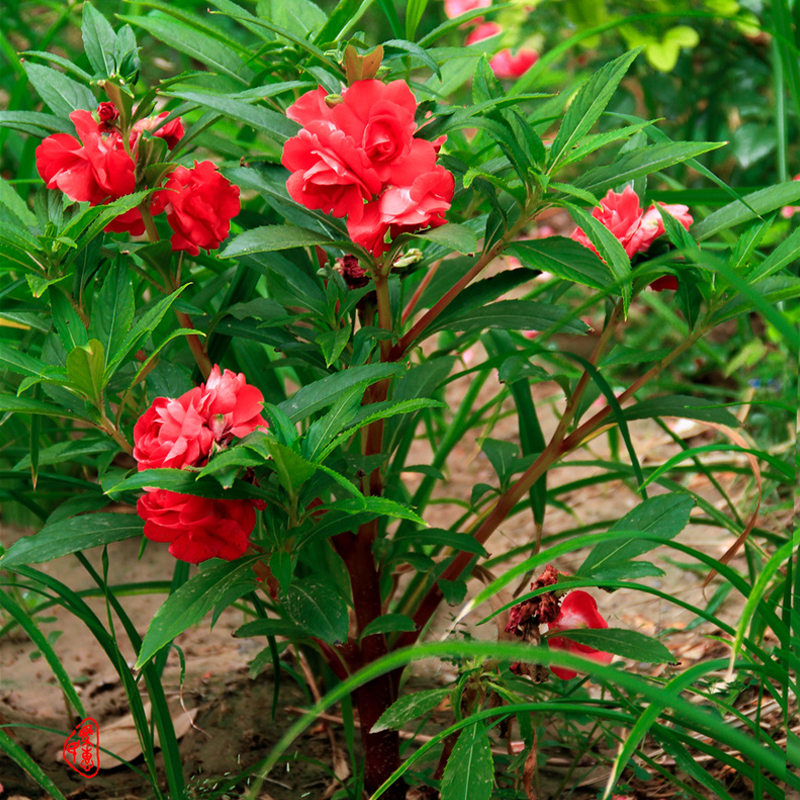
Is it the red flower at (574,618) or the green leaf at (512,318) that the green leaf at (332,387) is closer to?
the green leaf at (512,318)

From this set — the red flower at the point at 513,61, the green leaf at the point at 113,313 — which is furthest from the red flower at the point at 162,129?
the red flower at the point at 513,61

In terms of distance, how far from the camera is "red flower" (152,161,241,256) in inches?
31.3

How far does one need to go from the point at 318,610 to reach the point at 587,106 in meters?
0.53

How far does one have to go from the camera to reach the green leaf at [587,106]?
0.72 m

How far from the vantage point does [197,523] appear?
25.7 inches

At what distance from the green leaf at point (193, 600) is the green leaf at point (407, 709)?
7.1 inches

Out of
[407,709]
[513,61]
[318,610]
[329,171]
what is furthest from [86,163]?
[513,61]

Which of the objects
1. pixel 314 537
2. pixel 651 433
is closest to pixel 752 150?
pixel 651 433

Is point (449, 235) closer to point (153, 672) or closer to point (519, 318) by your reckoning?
point (519, 318)

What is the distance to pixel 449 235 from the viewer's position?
657 millimetres

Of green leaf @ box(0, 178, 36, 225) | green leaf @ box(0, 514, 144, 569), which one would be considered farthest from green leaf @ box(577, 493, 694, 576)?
green leaf @ box(0, 178, 36, 225)

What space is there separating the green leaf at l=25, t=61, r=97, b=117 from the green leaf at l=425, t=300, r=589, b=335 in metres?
0.44

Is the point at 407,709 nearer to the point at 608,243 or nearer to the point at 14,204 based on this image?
the point at 608,243

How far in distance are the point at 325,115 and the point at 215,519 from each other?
35 cm
